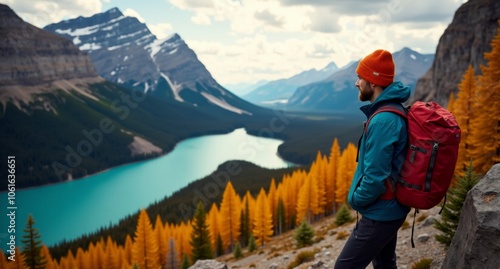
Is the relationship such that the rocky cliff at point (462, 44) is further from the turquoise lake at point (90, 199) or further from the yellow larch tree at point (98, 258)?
the turquoise lake at point (90, 199)

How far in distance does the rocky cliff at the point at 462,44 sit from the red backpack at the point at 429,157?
328ft

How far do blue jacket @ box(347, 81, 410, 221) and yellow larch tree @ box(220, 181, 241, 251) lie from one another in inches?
1982

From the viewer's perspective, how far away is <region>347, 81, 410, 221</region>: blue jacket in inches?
182

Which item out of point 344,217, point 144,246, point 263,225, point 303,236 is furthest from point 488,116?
point 144,246

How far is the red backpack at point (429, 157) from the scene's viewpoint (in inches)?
177

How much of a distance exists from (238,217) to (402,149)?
5359 cm

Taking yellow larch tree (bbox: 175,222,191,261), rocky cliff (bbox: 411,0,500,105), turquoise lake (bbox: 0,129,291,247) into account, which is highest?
rocky cliff (bbox: 411,0,500,105)

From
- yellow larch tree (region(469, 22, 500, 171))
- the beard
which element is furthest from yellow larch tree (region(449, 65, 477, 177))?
the beard

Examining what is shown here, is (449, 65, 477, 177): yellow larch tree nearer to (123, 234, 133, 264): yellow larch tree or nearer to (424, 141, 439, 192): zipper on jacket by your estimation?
(424, 141, 439, 192): zipper on jacket

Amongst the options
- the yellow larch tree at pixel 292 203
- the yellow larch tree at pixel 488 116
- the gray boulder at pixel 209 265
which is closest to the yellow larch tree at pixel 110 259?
the yellow larch tree at pixel 292 203

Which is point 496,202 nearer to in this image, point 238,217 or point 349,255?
point 349,255

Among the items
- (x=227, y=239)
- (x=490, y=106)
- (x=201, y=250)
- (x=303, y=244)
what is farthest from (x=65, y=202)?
(x=490, y=106)

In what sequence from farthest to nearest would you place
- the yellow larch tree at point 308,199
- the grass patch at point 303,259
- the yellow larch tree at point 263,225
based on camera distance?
the yellow larch tree at point 308,199
the yellow larch tree at point 263,225
the grass patch at point 303,259

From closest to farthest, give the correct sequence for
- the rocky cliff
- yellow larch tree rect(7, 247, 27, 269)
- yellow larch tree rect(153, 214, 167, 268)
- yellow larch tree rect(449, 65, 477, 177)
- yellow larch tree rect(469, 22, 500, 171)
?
yellow larch tree rect(469, 22, 500, 171) < yellow larch tree rect(449, 65, 477, 177) < yellow larch tree rect(7, 247, 27, 269) < yellow larch tree rect(153, 214, 167, 268) < the rocky cliff
